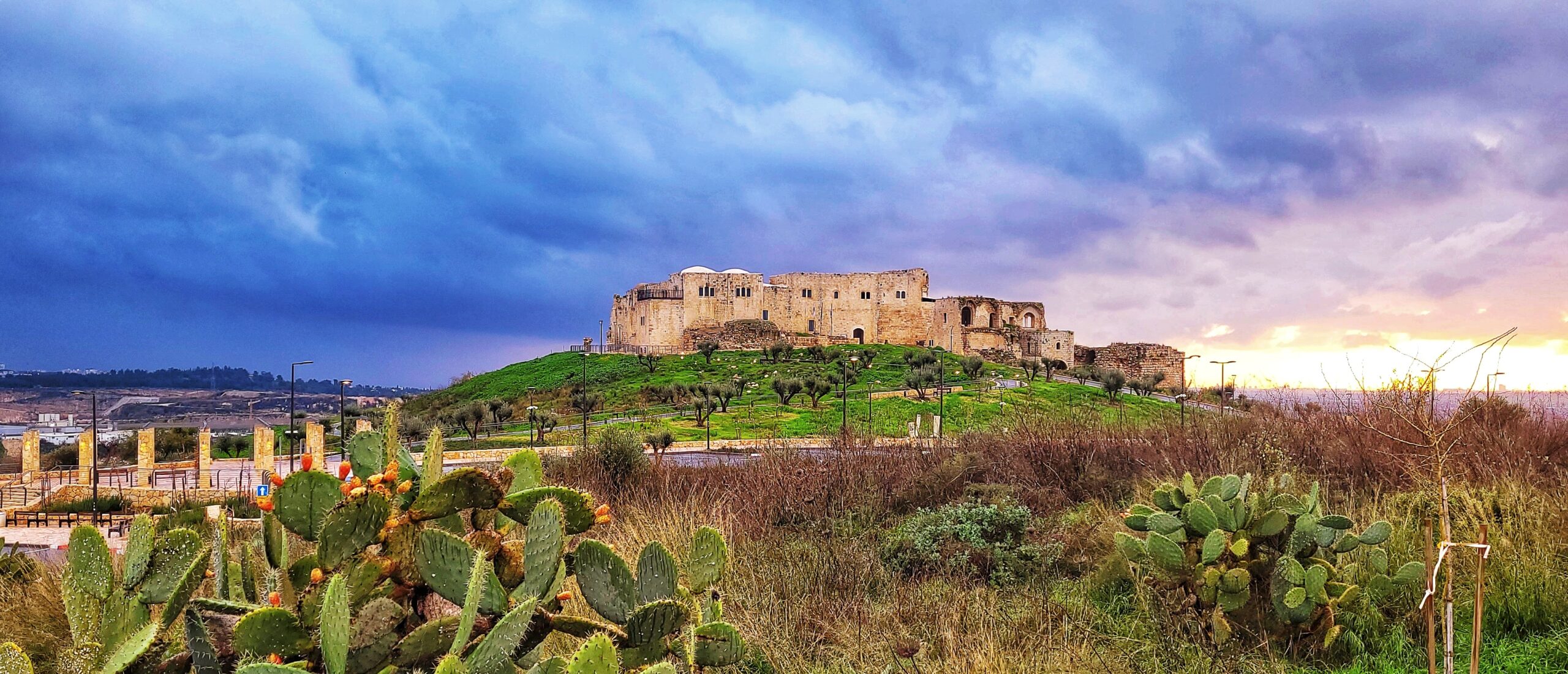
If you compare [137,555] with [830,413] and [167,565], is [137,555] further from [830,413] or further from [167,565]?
[830,413]

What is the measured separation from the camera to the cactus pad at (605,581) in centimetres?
179

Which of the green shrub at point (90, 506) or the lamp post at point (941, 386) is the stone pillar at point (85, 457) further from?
the lamp post at point (941, 386)

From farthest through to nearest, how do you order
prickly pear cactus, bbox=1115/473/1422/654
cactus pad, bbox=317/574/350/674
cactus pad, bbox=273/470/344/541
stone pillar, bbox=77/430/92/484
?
stone pillar, bbox=77/430/92/484 < prickly pear cactus, bbox=1115/473/1422/654 < cactus pad, bbox=273/470/344/541 < cactus pad, bbox=317/574/350/674

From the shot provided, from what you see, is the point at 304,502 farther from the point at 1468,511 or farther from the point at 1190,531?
the point at 1468,511

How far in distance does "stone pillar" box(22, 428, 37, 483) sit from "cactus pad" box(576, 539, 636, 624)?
25.6m

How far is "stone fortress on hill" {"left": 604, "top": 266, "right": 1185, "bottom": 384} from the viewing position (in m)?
55.3

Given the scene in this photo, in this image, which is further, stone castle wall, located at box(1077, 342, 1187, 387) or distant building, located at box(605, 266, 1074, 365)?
distant building, located at box(605, 266, 1074, 365)

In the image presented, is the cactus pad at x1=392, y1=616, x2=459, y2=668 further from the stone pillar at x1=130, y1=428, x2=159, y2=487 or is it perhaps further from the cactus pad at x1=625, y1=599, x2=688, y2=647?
the stone pillar at x1=130, y1=428, x2=159, y2=487

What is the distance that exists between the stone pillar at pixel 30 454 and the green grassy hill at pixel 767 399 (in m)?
10.5

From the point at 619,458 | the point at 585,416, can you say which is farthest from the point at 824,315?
the point at 619,458

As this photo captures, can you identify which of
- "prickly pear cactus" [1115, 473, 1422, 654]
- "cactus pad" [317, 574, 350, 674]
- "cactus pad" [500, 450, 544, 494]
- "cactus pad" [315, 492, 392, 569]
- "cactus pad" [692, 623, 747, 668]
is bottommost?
"prickly pear cactus" [1115, 473, 1422, 654]

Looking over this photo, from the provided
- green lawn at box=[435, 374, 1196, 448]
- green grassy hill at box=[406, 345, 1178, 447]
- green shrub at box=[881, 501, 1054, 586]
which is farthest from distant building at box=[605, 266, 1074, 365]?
green shrub at box=[881, 501, 1054, 586]

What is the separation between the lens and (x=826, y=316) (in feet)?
192

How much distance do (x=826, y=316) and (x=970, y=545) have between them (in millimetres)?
52199
